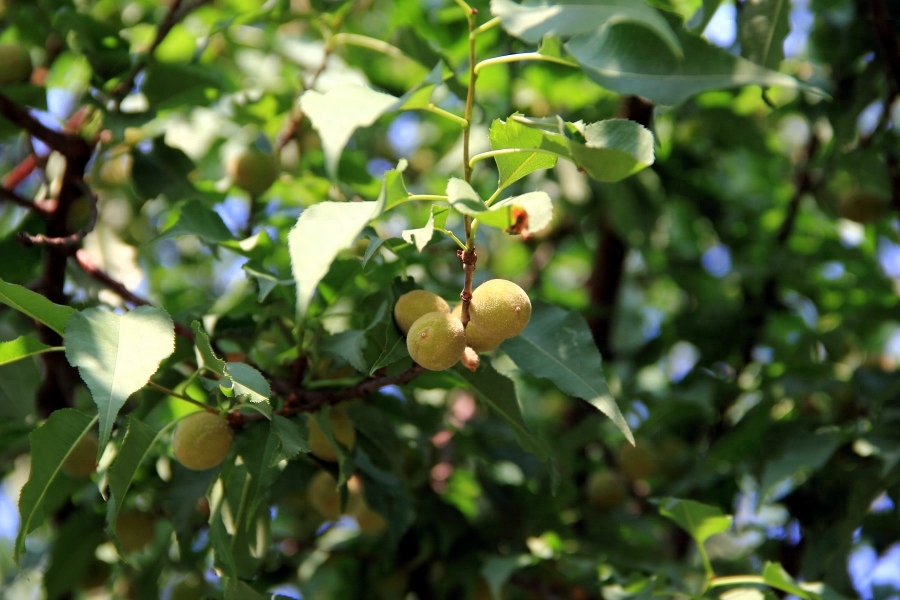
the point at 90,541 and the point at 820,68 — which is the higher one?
the point at 820,68

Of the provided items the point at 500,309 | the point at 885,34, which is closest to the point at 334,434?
the point at 500,309

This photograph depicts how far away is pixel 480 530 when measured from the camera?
1.68 m

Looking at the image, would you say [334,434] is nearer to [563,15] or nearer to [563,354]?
[563,354]

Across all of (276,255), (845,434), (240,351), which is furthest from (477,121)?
(845,434)

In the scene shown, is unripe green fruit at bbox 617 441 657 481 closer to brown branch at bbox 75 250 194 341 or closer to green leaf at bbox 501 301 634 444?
green leaf at bbox 501 301 634 444

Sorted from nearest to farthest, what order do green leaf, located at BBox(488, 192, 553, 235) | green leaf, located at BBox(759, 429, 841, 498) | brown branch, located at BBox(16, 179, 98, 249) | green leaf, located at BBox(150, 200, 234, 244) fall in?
green leaf, located at BBox(488, 192, 553, 235) → green leaf, located at BBox(150, 200, 234, 244) → brown branch, located at BBox(16, 179, 98, 249) → green leaf, located at BBox(759, 429, 841, 498)

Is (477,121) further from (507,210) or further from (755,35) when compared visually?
(507,210)

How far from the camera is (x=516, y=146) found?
3.03 ft

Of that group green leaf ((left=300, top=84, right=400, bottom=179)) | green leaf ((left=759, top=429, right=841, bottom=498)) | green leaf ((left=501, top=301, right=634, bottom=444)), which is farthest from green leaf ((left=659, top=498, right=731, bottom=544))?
green leaf ((left=300, top=84, right=400, bottom=179))

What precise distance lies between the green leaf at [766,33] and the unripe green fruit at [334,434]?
0.74 metres

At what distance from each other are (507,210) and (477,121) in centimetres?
73

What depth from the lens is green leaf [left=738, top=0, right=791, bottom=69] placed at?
1.18 meters

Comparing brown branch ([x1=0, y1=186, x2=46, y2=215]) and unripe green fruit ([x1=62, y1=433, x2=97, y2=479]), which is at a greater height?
brown branch ([x1=0, y1=186, x2=46, y2=215])

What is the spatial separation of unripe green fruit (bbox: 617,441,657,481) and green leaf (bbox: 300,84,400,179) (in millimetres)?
1337
